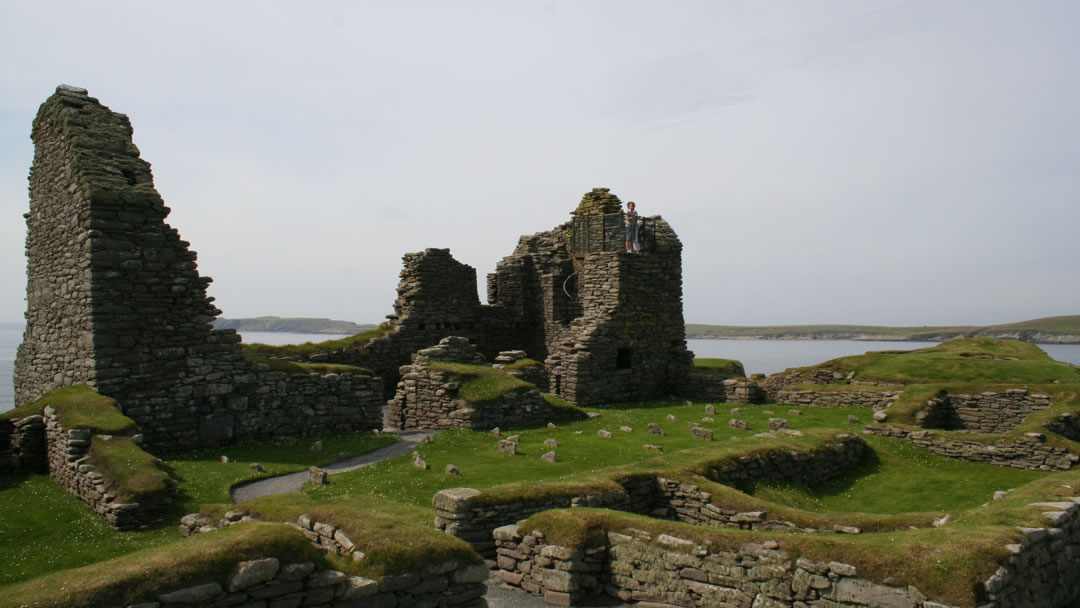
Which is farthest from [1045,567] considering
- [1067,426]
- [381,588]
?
[1067,426]

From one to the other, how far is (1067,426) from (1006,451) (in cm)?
Answer: 348

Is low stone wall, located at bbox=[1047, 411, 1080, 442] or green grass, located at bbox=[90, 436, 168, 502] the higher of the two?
green grass, located at bbox=[90, 436, 168, 502]

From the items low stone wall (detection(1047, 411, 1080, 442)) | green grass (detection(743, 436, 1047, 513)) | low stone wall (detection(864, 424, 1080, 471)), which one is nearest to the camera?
green grass (detection(743, 436, 1047, 513))

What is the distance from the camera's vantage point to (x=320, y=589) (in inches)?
281

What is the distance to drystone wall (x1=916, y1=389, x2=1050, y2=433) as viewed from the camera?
67.2 ft

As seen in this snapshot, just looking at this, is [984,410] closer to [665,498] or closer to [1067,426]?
[1067,426]

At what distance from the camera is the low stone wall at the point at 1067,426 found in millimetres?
17938

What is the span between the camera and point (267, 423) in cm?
1798

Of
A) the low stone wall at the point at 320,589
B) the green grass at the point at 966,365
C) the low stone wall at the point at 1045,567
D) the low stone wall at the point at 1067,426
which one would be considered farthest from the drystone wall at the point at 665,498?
the green grass at the point at 966,365

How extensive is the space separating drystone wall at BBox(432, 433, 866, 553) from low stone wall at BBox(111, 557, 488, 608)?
95.4 inches

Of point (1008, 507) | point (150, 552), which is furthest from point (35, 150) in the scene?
point (1008, 507)

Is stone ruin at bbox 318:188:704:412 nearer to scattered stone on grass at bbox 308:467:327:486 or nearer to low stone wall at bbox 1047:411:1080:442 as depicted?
scattered stone on grass at bbox 308:467:327:486

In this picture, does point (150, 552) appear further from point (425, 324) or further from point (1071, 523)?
point (425, 324)

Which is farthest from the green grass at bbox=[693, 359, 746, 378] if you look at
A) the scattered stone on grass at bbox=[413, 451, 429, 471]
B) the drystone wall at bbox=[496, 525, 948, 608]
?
the drystone wall at bbox=[496, 525, 948, 608]
